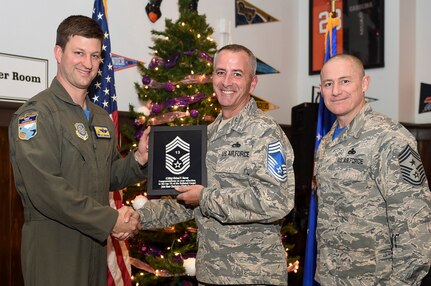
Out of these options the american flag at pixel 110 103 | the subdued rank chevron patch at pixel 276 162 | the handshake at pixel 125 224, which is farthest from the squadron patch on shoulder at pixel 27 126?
the american flag at pixel 110 103

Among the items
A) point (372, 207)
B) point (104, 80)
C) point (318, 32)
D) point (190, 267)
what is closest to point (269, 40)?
point (318, 32)

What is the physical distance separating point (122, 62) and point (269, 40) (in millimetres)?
1980

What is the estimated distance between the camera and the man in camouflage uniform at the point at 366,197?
1993 millimetres

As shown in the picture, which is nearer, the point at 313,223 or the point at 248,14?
the point at 313,223

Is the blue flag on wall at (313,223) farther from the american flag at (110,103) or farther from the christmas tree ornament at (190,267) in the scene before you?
the american flag at (110,103)

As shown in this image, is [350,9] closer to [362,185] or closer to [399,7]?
[399,7]

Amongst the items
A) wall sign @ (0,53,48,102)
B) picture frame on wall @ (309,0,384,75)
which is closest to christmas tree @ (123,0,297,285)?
wall sign @ (0,53,48,102)

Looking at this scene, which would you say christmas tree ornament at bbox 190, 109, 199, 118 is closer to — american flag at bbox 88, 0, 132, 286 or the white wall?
american flag at bbox 88, 0, 132, 286

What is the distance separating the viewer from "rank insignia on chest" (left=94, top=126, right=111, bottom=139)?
Answer: 2361mm

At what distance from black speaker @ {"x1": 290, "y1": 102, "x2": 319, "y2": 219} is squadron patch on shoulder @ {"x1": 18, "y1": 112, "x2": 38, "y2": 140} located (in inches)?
112

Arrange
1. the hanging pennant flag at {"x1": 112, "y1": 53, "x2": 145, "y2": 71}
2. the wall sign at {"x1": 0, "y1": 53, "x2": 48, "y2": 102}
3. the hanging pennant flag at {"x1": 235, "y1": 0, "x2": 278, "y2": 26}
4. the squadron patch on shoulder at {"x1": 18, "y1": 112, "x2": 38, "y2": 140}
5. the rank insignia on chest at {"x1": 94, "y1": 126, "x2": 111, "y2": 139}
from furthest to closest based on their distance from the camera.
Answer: the hanging pennant flag at {"x1": 235, "y1": 0, "x2": 278, "y2": 26}, the hanging pennant flag at {"x1": 112, "y1": 53, "x2": 145, "y2": 71}, the wall sign at {"x1": 0, "y1": 53, "x2": 48, "y2": 102}, the rank insignia on chest at {"x1": 94, "y1": 126, "x2": 111, "y2": 139}, the squadron patch on shoulder at {"x1": 18, "y1": 112, "x2": 38, "y2": 140}

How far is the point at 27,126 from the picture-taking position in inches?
83.0

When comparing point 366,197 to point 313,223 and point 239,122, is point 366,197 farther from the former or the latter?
point 313,223

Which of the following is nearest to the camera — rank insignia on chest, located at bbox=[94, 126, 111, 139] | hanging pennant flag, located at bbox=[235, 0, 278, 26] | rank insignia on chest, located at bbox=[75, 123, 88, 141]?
rank insignia on chest, located at bbox=[75, 123, 88, 141]
